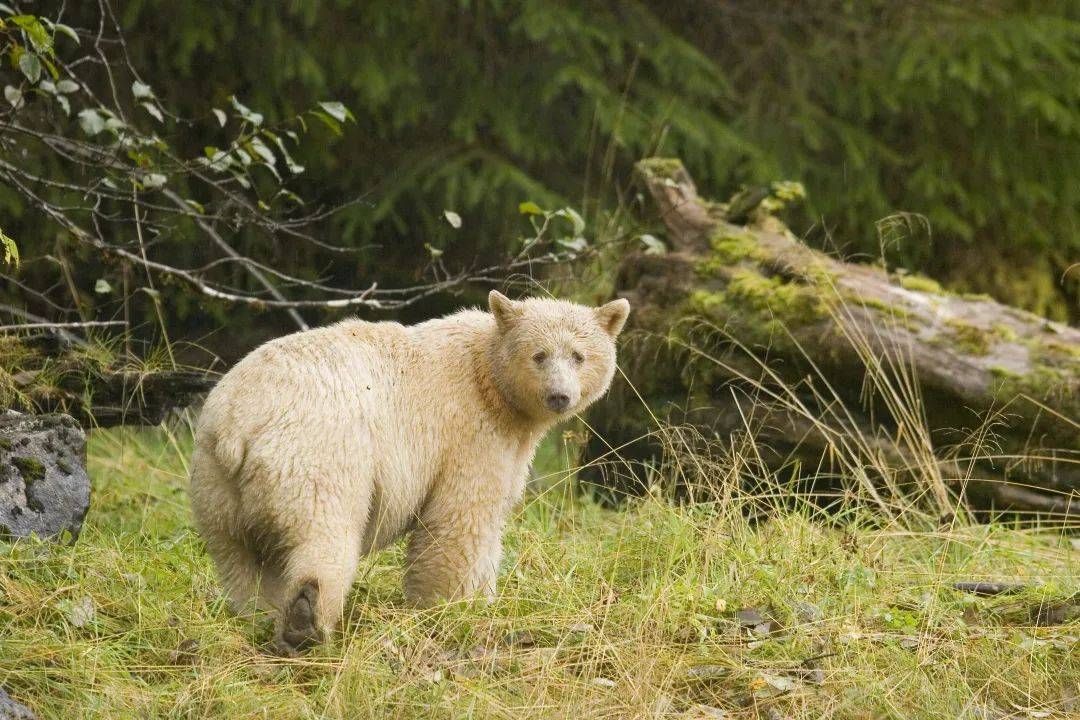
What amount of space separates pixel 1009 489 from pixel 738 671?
302cm

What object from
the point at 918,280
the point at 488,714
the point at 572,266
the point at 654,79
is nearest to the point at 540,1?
the point at 654,79

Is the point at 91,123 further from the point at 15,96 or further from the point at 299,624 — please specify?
the point at 299,624

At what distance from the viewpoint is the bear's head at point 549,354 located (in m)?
4.64

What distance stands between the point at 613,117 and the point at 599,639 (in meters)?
5.31

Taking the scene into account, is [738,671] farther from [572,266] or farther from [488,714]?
[572,266]

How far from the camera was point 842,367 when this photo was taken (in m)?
6.50

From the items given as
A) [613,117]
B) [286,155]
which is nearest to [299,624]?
[286,155]

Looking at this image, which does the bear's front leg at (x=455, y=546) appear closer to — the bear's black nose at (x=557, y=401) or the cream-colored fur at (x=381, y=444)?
the cream-colored fur at (x=381, y=444)

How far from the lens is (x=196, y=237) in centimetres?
847

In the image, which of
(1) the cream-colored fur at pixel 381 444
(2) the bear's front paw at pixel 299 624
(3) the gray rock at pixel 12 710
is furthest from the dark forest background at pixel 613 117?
(3) the gray rock at pixel 12 710

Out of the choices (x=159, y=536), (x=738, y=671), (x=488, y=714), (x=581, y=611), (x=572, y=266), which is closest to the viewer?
(x=488, y=714)

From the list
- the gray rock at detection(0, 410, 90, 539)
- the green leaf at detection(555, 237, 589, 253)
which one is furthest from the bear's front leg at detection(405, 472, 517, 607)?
the green leaf at detection(555, 237, 589, 253)

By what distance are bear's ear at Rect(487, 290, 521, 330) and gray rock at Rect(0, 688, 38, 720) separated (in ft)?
7.03

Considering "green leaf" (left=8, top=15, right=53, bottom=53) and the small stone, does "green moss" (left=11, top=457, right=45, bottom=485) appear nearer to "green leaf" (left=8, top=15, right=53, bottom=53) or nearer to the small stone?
"green leaf" (left=8, top=15, right=53, bottom=53)
